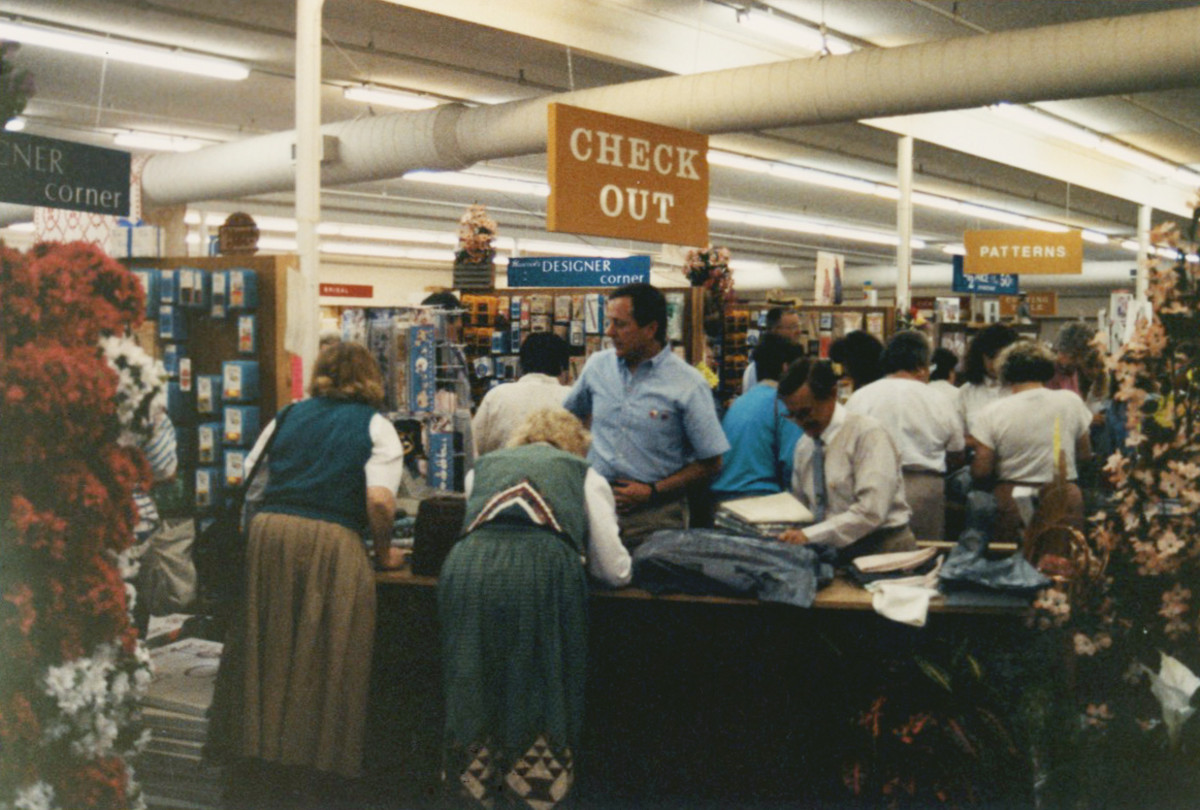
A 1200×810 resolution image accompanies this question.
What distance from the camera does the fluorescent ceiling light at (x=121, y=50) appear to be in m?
8.43

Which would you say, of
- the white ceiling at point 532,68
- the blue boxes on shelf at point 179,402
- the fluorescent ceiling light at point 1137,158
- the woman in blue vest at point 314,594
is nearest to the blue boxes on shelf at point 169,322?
the blue boxes on shelf at point 179,402

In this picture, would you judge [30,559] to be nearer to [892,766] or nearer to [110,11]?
[892,766]

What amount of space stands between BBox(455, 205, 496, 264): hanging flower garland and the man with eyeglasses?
4.89 metres

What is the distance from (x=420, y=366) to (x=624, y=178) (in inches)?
71.6

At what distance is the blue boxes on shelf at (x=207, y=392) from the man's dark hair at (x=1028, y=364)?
11.2 ft

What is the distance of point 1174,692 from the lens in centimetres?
257

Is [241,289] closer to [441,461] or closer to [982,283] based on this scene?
[441,461]

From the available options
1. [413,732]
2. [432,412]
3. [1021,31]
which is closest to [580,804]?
[413,732]

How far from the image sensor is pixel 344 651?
143 inches

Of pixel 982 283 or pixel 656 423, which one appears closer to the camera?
pixel 656 423

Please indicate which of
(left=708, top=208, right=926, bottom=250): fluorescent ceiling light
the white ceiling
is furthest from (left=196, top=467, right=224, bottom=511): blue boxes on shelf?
(left=708, top=208, right=926, bottom=250): fluorescent ceiling light

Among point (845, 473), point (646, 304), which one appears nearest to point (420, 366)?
point (646, 304)

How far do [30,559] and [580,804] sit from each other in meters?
2.13


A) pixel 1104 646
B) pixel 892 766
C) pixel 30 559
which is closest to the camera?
pixel 30 559
